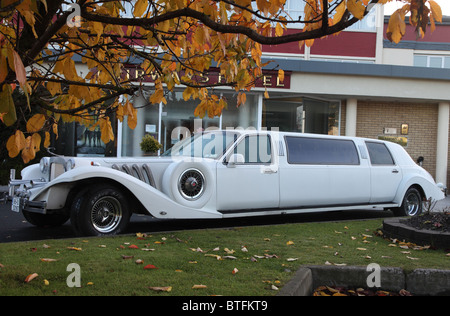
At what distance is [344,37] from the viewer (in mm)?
17875

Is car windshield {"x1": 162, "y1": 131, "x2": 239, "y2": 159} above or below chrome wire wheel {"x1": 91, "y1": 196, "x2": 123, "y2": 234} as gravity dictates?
above

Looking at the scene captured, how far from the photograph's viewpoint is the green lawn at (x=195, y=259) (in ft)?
11.7

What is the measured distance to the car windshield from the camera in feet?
23.7

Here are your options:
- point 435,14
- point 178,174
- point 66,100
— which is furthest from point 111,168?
point 435,14

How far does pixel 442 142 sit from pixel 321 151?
1074 centimetres

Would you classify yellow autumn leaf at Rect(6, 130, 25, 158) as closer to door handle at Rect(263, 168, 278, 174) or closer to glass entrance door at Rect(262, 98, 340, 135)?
door handle at Rect(263, 168, 278, 174)

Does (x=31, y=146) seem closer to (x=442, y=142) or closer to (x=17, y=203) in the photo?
(x=17, y=203)

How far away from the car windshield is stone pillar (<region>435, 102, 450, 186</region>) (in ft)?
40.2

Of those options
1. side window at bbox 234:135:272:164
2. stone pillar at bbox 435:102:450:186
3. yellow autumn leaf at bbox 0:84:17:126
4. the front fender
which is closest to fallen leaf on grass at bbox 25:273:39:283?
yellow autumn leaf at bbox 0:84:17:126

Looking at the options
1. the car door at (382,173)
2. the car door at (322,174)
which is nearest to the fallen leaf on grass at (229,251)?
the car door at (322,174)

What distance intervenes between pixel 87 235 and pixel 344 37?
15.0 metres

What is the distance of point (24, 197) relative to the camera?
6180mm

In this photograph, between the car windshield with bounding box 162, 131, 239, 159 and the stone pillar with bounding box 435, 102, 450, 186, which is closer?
the car windshield with bounding box 162, 131, 239, 159

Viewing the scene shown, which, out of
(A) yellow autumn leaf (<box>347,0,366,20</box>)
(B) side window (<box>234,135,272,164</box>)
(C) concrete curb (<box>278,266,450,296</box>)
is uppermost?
(A) yellow autumn leaf (<box>347,0,366,20</box>)
